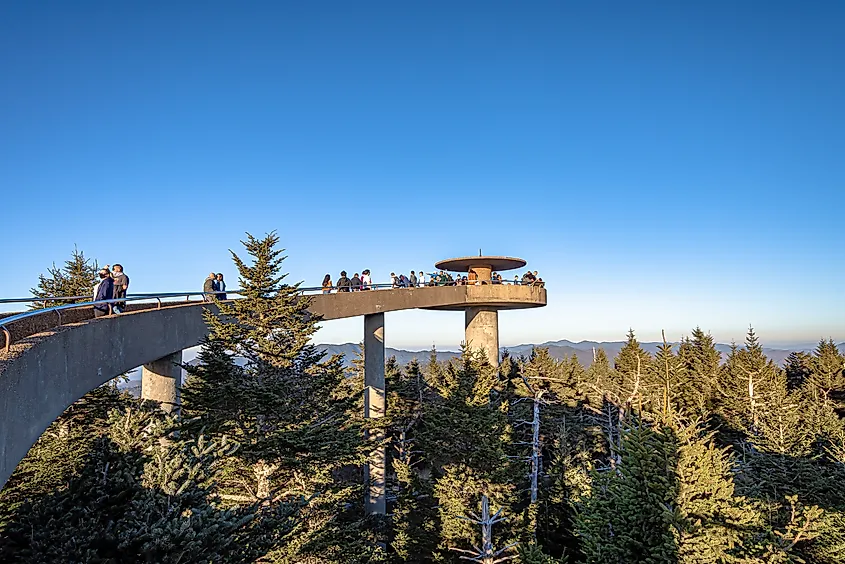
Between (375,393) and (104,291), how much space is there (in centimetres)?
1268

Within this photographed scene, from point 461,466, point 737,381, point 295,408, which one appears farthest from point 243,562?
point 737,381

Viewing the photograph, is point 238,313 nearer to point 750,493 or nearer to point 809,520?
point 809,520

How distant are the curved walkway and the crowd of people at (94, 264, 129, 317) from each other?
0.32 meters

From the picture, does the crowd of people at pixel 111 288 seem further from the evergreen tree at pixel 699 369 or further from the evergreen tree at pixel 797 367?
the evergreen tree at pixel 797 367

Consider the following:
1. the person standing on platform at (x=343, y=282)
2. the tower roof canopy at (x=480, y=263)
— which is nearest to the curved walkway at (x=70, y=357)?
the person standing on platform at (x=343, y=282)

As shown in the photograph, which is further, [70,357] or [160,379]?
[160,379]

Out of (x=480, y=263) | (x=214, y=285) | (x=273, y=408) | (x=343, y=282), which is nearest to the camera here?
(x=273, y=408)

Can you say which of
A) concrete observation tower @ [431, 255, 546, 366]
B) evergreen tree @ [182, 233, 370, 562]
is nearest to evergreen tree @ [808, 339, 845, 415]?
concrete observation tower @ [431, 255, 546, 366]

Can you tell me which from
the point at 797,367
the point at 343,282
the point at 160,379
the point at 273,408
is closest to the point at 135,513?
the point at 273,408

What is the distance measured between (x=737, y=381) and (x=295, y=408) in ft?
107

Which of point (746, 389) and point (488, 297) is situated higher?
point (488, 297)

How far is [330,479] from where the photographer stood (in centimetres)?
1302

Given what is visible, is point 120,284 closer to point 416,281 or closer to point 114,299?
point 114,299

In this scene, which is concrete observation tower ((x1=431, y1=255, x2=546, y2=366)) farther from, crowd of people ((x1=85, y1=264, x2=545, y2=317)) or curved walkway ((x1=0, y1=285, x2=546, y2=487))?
curved walkway ((x1=0, y1=285, x2=546, y2=487))
